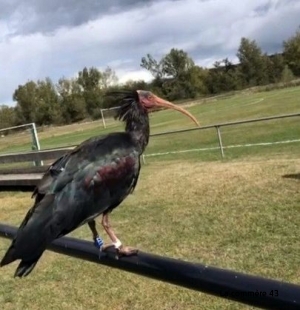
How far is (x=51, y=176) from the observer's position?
7.79 feet

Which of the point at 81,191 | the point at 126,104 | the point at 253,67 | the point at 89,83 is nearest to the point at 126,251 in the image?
the point at 81,191

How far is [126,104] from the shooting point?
269 cm

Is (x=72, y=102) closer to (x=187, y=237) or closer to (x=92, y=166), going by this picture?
(x=187, y=237)

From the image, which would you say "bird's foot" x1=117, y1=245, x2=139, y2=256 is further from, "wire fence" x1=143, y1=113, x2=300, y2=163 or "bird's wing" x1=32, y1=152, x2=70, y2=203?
"wire fence" x1=143, y1=113, x2=300, y2=163

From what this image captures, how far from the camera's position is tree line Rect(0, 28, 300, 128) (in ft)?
234

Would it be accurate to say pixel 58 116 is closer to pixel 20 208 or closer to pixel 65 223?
pixel 20 208

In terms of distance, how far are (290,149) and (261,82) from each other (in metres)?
73.5

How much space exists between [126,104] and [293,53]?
3549 inches

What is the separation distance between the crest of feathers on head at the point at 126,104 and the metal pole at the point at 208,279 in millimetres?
649

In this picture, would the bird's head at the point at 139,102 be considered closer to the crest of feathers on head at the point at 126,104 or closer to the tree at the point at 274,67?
the crest of feathers on head at the point at 126,104

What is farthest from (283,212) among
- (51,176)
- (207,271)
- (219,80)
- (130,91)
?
(219,80)

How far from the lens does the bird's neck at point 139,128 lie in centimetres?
252

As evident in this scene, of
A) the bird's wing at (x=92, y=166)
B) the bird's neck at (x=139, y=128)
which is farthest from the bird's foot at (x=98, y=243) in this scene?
the bird's neck at (x=139, y=128)

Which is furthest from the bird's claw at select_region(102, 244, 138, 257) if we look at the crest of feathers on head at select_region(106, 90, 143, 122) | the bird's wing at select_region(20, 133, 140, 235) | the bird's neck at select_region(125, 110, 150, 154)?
the crest of feathers on head at select_region(106, 90, 143, 122)
